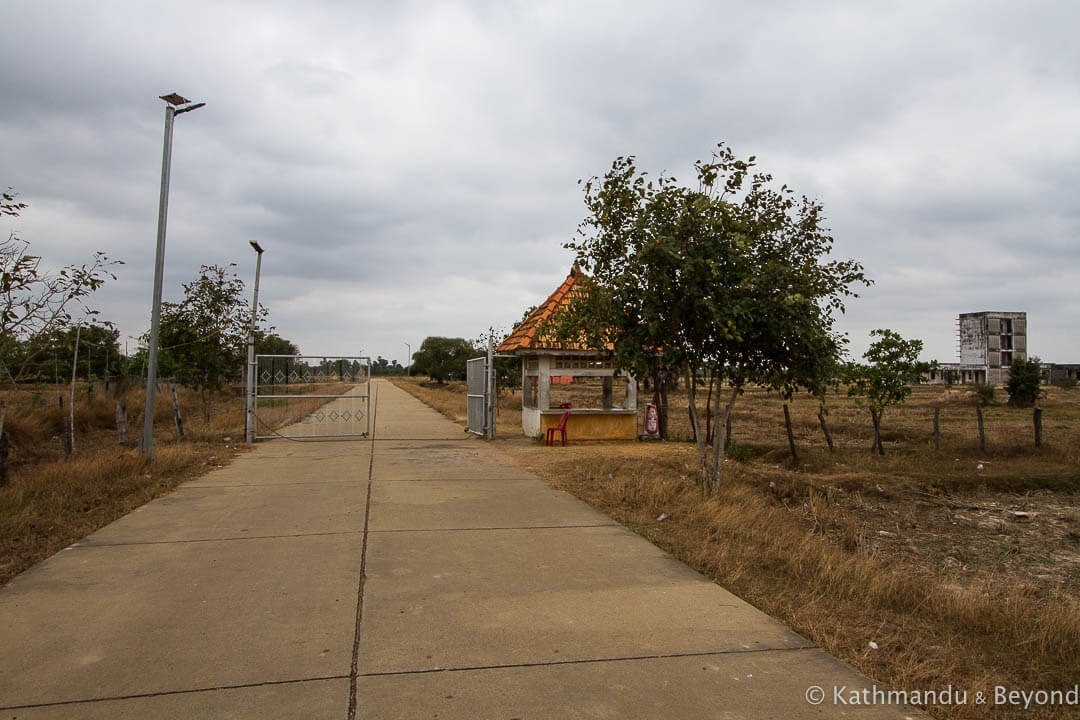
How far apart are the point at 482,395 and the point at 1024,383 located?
108 ft

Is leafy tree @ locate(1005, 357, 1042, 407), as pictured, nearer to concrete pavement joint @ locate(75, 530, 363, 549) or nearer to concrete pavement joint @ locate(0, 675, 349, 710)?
concrete pavement joint @ locate(75, 530, 363, 549)

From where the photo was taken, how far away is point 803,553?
6.67 meters

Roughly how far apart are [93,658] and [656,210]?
745 cm

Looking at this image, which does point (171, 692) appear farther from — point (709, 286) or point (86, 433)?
point (86, 433)

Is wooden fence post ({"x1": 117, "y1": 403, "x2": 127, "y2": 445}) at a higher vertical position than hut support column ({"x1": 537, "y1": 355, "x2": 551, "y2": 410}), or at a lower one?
lower

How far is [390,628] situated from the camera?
4.83m

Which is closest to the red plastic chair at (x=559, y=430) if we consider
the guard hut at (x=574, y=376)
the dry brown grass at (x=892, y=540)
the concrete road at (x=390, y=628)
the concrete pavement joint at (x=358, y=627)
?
the guard hut at (x=574, y=376)

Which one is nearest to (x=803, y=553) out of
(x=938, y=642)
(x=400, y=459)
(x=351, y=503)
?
(x=938, y=642)

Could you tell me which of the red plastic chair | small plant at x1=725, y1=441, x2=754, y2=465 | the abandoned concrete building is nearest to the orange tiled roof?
the red plastic chair

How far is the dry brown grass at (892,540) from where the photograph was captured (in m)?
4.52

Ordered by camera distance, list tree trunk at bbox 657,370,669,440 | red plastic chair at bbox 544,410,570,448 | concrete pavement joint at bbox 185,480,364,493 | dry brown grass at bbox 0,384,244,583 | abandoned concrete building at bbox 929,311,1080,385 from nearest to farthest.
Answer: dry brown grass at bbox 0,384,244,583 → concrete pavement joint at bbox 185,480,364,493 → red plastic chair at bbox 544,410,570,448 → tree trunk at bbox 657,370,669,440 → abandoned concrete building at bbox 929,311,1080,385

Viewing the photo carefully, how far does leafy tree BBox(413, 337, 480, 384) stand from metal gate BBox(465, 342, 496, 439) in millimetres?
47200

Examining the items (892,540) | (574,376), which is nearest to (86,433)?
(574,376)

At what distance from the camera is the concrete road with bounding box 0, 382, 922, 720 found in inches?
150
